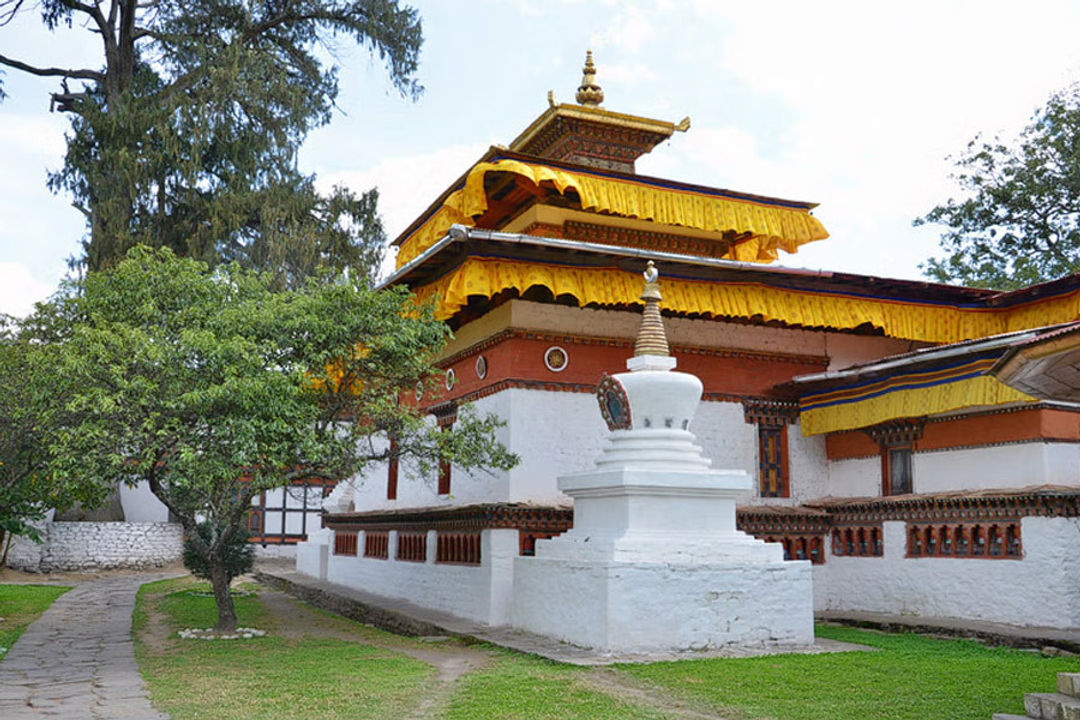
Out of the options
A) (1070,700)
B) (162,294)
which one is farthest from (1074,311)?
(162,294)

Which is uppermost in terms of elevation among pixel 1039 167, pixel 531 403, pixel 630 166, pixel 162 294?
pixel 1039 167

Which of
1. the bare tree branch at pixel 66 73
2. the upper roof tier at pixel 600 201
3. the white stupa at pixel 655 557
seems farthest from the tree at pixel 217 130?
the white stupa at pixel 655 557

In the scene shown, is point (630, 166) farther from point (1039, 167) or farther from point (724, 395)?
point (1039, 167)

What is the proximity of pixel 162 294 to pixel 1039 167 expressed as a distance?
672 inches

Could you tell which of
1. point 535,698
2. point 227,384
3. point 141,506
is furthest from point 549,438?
point 141,506

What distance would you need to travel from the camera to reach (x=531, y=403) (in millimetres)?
11156

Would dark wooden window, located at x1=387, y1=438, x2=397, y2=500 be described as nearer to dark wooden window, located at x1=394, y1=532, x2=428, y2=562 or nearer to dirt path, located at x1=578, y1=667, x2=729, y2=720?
dark wooden window, located at x1=394, y1=532, x2=428, y2=562

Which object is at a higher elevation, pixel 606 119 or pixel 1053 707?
pixel 606 119

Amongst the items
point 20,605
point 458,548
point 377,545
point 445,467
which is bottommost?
point 20,605

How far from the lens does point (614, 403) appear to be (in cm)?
945

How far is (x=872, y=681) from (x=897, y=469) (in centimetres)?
480

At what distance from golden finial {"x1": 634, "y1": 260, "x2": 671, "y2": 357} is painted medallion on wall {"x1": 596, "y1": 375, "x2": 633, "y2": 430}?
1.45 feet

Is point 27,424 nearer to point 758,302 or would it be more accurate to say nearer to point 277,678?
point 277,678

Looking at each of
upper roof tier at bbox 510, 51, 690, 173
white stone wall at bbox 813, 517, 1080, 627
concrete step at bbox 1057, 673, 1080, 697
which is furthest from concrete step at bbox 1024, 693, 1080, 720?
upper roof tier at bbox 510, 51, 690, 173
